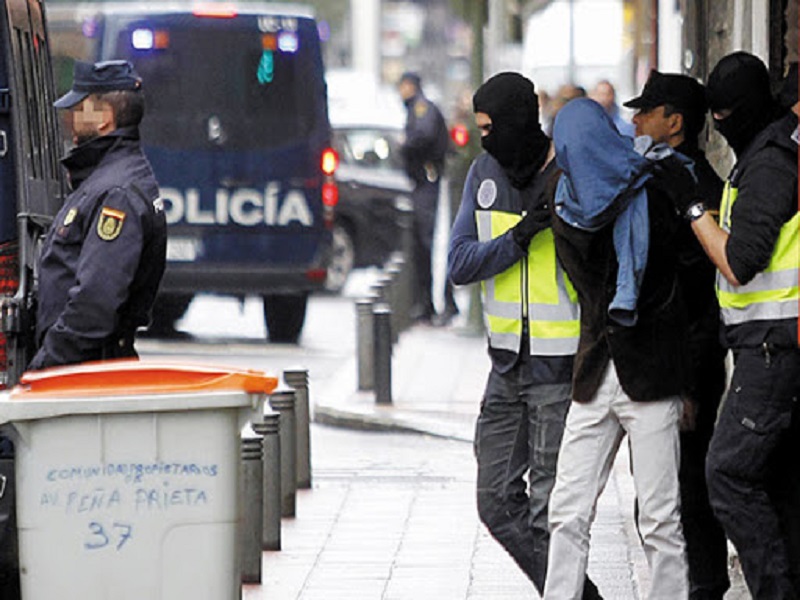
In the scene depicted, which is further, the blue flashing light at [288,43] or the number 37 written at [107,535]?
the blue flashing light at [288,43]

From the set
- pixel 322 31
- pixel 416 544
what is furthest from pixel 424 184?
pixel 416 544

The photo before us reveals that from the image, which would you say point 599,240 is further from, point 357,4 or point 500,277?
point 357,4

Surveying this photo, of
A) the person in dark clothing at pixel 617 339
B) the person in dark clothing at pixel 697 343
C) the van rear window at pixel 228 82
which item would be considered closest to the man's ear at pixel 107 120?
the person in dark clothing at pixel 617 339

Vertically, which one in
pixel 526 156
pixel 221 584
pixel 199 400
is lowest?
pixel 221 584

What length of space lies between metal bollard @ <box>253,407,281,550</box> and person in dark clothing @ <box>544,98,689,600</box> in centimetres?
279

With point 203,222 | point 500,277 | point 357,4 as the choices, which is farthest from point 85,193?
point 357,4

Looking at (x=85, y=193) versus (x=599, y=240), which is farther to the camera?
(x=85, y=193)

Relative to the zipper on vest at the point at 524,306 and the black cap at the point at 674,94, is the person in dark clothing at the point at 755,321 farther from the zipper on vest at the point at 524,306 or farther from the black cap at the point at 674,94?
the zipper on vest at the point at 524,306

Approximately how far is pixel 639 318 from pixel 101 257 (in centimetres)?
Result: 185

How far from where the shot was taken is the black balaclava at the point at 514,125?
7.94m

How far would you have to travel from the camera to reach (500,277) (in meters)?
8.02

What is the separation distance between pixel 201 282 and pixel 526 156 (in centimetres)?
1136

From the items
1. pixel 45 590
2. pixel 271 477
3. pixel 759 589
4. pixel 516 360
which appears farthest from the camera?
pixel 271 477

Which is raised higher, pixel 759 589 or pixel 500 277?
pixel 500 277
